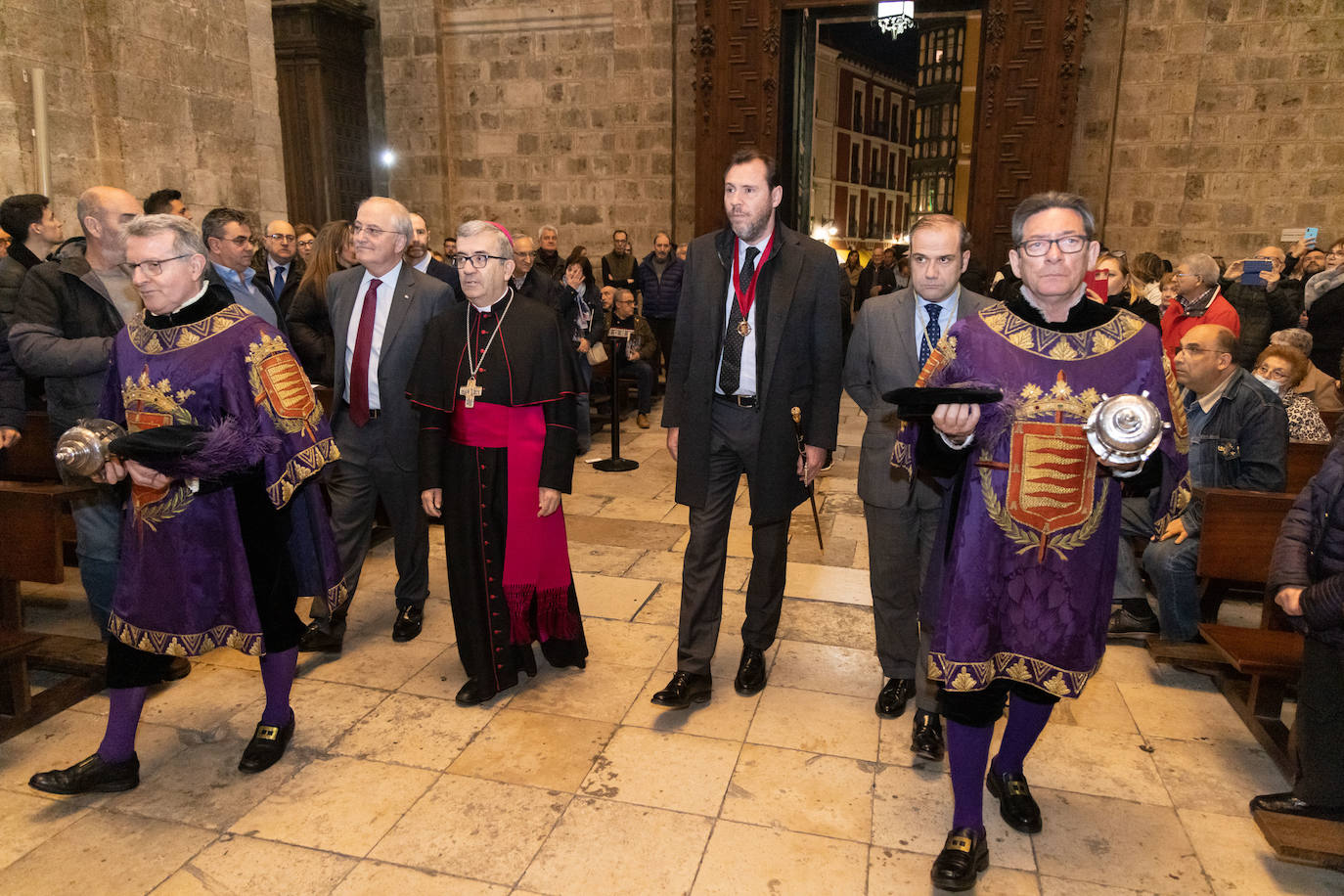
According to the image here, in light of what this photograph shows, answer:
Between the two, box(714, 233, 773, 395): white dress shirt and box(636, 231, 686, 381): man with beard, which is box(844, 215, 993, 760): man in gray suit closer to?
box(714, 233, 773, 395): white dress shirt

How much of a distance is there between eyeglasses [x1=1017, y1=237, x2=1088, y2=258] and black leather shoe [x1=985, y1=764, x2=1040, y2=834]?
5.46 ft

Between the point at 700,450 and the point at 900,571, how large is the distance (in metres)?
0.89

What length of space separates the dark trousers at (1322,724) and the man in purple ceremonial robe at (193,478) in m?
3.24

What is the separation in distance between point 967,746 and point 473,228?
2.49 meters

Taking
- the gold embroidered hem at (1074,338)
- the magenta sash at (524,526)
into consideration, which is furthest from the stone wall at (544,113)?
the gold embroidered hem at (1074,338)

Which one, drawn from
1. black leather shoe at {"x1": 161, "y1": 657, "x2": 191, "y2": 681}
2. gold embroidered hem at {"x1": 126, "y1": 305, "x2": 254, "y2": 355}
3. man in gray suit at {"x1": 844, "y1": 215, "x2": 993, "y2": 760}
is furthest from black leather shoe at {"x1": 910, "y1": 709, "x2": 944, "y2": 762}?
black leather shoe at {"x1": 161, "y1": 657, "x2": 191, "y2": 681}

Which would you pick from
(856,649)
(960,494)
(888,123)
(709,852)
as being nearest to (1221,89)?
(856,649)

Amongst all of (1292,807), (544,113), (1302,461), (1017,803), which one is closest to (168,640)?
(1017,803)

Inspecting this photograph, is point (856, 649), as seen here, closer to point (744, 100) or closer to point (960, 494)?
point (960, 494)

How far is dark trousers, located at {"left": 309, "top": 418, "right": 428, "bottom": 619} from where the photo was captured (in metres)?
4.02

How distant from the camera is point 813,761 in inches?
123

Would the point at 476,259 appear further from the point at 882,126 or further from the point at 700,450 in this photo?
the point at 882,126

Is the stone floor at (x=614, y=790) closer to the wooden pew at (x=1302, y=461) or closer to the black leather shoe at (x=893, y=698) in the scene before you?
the black leather shoe at (x=893, y=698)

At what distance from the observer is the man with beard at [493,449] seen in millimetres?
3459
